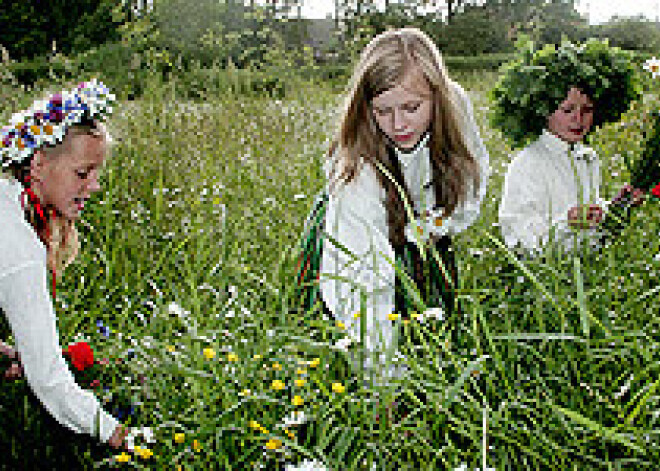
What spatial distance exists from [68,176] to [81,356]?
1.76 ft

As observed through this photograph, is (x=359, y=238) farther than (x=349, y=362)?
Yes

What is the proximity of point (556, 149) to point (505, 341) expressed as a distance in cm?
144

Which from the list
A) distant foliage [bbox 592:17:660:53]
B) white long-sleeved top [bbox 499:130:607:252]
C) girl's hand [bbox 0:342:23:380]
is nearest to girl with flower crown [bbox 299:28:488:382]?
white long-sleeved top [bbox 499:130:607:252]

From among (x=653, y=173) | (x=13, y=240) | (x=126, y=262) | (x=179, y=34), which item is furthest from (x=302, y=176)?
(x=179, y=34)

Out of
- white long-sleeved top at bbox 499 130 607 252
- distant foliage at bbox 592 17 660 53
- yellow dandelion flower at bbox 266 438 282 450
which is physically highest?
distant foliage at bbox 592 17 660 53

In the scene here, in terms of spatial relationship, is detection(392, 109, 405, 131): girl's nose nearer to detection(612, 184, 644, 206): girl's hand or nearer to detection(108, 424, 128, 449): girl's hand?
detection(612, 184, 644, 206): girl's hand

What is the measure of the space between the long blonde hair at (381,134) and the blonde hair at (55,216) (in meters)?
0.82

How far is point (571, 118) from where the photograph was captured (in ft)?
9.96

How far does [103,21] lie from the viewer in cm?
2150

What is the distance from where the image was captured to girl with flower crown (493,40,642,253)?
118 inches

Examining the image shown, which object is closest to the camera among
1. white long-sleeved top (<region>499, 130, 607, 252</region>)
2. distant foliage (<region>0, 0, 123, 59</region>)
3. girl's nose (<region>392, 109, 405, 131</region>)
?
girl's nose (<region>392, 109, 405, 131</region>)

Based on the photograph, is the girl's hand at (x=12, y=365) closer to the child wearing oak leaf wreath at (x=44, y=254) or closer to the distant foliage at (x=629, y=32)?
the child wearing oak leaf wreath at (x=44, y=254)

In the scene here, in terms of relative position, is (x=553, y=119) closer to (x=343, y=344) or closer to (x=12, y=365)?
(x=343, y=344)

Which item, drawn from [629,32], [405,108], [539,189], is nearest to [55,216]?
[405,108]
